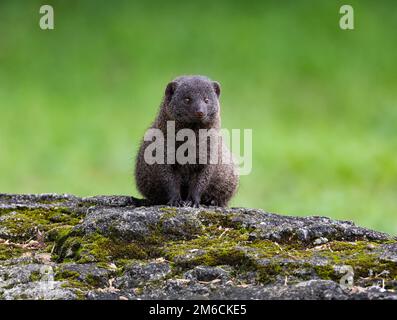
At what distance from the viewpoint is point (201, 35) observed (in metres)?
26.5

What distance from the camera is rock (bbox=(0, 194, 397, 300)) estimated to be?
237 inches

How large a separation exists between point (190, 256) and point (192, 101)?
109 inches

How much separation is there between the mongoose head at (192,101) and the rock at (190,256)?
1566 millimetres

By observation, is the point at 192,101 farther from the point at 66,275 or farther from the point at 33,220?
the point at 66,275

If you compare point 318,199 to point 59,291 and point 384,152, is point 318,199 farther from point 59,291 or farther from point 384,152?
point 59,291

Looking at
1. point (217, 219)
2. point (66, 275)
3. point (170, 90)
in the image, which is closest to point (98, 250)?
point (66, 275)

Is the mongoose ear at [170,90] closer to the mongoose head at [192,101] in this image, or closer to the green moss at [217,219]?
the mongoose head at [192,101]

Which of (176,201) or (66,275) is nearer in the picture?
(66,275)

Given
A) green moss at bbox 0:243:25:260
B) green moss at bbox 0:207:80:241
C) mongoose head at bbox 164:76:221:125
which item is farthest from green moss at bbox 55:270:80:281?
mongoose head at bbox 164:76:221:125

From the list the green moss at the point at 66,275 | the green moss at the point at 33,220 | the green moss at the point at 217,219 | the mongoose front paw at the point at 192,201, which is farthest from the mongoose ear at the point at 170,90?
the green moss at the point at 66,275

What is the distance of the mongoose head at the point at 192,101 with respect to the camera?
895cm

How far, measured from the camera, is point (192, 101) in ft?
29.6

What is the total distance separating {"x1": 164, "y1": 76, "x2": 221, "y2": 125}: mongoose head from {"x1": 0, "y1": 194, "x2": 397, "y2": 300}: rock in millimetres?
1566

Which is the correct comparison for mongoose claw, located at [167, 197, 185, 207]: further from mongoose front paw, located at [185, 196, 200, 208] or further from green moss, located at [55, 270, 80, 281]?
green moss, located at [55, 270, 80, 281]
